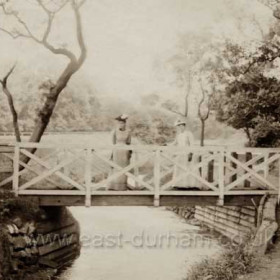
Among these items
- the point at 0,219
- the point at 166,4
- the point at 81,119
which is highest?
the point at 166,4

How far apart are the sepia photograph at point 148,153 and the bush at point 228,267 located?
0.03 m

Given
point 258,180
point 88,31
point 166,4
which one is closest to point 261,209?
point 258,180

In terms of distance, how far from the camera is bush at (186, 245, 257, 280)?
9.39 metres

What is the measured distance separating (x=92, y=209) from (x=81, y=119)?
1661 cm

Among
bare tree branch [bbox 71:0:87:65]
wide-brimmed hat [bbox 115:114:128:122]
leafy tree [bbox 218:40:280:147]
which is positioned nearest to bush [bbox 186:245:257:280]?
wide-brimmed hat [bbox 115:114:128:122]

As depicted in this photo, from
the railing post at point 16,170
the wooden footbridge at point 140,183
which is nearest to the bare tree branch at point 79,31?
the wooden footbridge at point 140,183

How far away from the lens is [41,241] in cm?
1298

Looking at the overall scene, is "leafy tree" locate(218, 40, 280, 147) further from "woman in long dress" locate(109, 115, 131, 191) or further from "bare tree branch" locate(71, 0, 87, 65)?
"woman in long dress" locate(109, 115, 131, 191)

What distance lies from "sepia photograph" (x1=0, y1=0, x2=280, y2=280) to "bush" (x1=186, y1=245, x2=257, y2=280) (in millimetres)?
26

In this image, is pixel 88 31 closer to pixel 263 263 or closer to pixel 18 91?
pixel 18 91

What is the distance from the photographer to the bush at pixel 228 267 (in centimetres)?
939

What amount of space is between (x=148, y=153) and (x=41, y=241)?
10.9ft

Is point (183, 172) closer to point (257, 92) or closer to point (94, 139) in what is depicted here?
point (257, 92)

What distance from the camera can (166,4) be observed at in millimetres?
34469
